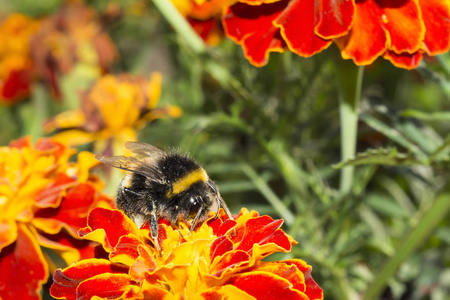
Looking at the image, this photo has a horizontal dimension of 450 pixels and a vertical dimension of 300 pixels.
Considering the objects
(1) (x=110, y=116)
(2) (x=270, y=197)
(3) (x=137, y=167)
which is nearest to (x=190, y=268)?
(3) (x=137, y=167)

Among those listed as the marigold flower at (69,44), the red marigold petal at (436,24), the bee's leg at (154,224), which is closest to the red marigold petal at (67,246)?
the bee's leg at (154,224)

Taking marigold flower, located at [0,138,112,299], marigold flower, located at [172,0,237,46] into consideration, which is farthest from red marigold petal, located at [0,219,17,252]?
marigold flower, located at [172,0,237,46]

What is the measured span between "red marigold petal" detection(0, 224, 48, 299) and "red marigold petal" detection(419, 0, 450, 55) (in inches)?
19.6

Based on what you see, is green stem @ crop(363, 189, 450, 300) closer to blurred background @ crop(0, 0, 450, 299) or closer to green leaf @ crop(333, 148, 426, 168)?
blurred background @ crop(0, 0, 450, 299)

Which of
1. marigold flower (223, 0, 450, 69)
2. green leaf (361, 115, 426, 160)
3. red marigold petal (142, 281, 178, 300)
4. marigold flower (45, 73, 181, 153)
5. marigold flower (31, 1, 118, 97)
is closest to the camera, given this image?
red marigold petal (142, 281, 178, 300)

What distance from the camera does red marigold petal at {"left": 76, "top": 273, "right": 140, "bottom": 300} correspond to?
0.55m

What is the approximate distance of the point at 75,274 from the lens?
57 cm

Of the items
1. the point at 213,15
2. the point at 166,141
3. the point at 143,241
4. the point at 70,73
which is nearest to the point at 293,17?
the point at 143,241

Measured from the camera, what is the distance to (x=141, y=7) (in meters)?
1.83

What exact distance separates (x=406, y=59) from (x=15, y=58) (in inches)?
49.3

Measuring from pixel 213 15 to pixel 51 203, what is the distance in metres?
0.48

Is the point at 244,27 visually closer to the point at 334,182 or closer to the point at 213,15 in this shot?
the point at 213,15

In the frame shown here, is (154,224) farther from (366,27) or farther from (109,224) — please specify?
(366,27)

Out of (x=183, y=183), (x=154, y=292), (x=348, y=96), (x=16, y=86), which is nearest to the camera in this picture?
(x=154, y=292)
